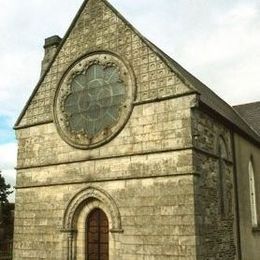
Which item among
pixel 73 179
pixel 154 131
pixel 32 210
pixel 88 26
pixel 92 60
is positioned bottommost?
pixel 32 210

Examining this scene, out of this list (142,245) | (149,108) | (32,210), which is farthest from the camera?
(32,210)

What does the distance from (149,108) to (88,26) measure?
15.5ft

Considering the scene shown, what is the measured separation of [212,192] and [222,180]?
1.11 meters

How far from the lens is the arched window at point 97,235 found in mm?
13844

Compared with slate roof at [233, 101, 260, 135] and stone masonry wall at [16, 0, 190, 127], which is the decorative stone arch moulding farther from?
slate roof at [233, 101, 260, 135]

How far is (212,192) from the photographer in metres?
13.2

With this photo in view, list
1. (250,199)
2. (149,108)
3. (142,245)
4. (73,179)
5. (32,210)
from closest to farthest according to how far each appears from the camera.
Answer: (142,245)
(149,108)
(73,179)
(32,210)
(250,199)

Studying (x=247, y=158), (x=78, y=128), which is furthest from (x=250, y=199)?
(x=78, y=128)

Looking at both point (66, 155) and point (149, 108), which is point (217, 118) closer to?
point (149, 108)

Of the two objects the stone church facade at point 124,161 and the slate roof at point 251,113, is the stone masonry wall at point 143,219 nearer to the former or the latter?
the stone church facade at point 124,161

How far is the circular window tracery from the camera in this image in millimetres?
14258

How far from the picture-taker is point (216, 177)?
538 inches

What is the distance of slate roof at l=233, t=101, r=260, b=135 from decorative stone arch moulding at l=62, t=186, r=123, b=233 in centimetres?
1133

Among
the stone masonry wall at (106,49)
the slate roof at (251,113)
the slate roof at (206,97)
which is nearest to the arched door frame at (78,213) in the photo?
the stone masonry wall at (106,49)
